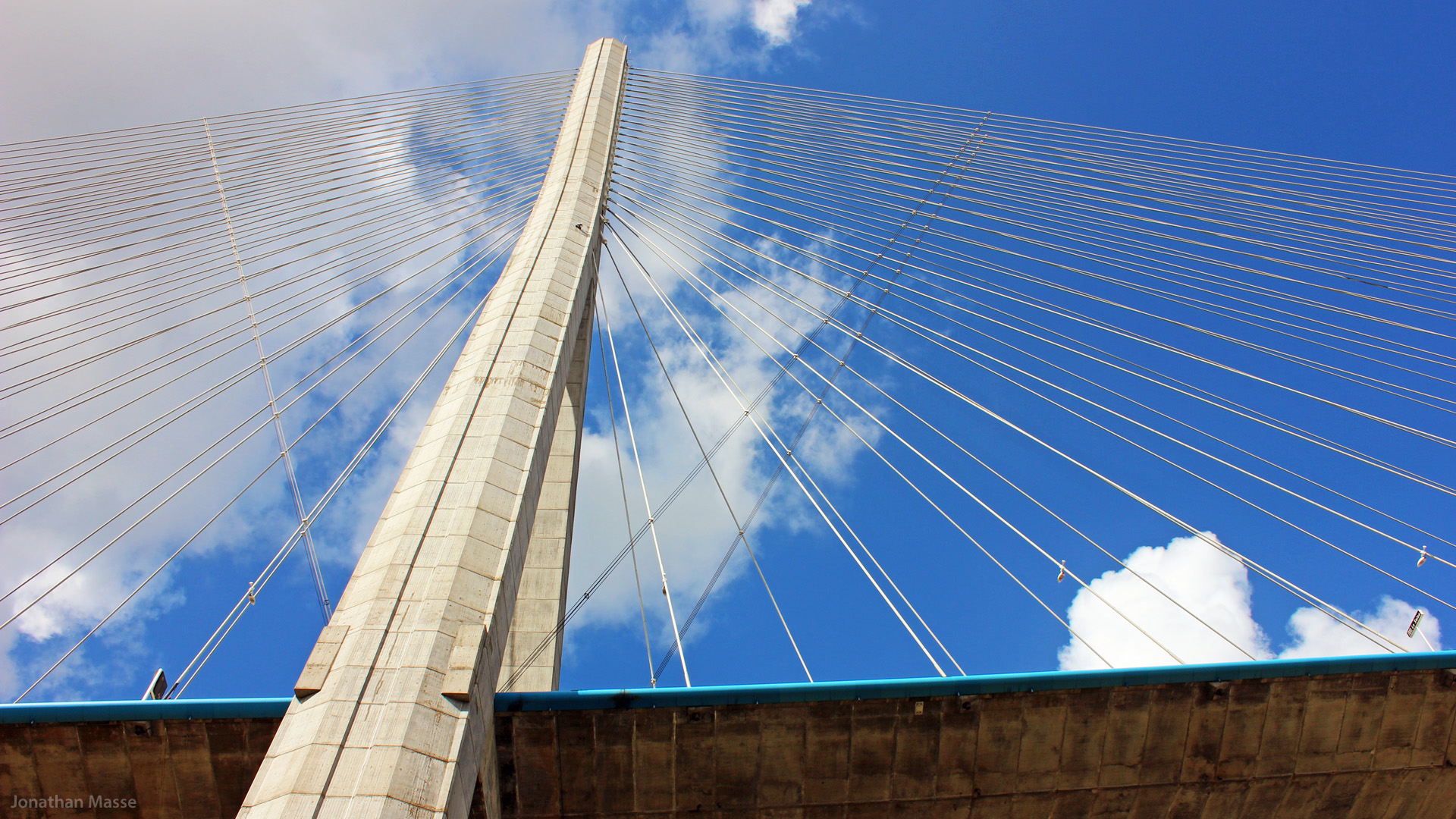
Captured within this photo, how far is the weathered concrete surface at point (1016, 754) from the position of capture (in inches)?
456

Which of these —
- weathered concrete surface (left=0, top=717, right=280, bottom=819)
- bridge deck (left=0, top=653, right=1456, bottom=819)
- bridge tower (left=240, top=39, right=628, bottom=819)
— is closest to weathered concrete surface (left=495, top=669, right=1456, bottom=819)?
bridge deck (left=0, top=653, right=1456, bottom=819)

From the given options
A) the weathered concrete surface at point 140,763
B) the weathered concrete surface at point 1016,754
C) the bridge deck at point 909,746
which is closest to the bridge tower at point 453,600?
the weathered concrete surface at point 1016,754

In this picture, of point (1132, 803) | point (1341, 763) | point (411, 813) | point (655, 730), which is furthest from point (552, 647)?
point (1341, 763)

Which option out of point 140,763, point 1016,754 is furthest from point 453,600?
point 1016,754

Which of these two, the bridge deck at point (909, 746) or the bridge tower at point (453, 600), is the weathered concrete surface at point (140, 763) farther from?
the bridge tower at point (453, 600)

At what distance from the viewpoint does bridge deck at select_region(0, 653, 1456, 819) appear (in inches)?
426

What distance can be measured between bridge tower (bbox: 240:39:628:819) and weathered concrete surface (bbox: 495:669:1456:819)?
140 cm

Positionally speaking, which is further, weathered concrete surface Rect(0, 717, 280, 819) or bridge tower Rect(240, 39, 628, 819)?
weathered concrete surface Rect(0, 717, 280, 819)

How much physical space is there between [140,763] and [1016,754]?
1128 centimetres

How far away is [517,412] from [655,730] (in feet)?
14.9

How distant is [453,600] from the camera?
9.12m

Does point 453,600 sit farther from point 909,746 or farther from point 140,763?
point 909,746

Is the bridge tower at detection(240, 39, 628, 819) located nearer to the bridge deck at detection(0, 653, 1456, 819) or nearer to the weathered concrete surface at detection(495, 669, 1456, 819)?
the weathered concrete surface at detection(495, 669, 1456, 819)

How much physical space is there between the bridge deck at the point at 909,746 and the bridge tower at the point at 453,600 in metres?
1.68
